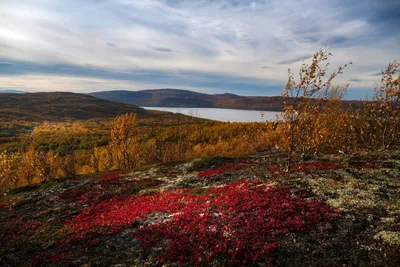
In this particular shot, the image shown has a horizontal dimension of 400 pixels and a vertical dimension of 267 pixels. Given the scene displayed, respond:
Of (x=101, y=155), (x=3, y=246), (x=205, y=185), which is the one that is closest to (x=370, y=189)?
(x=205, y=185)

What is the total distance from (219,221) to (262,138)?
1239 centimetres

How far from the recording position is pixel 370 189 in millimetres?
19172

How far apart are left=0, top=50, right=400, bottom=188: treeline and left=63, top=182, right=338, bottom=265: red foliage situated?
7.24m

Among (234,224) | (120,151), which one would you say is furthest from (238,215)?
(120,151)

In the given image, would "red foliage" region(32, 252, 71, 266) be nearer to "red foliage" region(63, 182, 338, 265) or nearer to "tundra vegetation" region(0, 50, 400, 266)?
"tundra vegetation" region(0, 50, 400, 266)

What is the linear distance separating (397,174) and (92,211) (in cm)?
3194

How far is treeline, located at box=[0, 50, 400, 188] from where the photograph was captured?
2380 cm

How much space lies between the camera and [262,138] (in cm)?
2600

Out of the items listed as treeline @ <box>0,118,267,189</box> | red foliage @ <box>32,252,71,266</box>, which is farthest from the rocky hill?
treeline @ <box>0,118,267,189</box>

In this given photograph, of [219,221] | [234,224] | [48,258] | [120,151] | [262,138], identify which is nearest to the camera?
Answer: [48,258]

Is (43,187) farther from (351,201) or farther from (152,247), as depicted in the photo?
(351,201)

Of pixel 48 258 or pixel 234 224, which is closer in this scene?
pixel 48 258

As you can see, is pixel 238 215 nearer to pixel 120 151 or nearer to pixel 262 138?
pixel 262 138

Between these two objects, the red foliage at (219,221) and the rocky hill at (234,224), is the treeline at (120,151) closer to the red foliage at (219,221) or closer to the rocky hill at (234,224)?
the rocky hill at (234,224)
